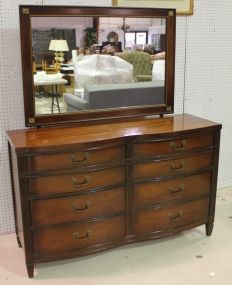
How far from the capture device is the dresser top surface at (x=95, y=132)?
2.10 m

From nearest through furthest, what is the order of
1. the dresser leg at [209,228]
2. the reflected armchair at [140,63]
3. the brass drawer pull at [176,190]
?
1. the brass drawer pull at [176,190]
2. the reflected armchair at [140,63]
3. the dresser leg at [209,228]

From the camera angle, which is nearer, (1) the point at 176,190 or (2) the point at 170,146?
(2) the point at 170,146

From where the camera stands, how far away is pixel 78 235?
225 centimetres

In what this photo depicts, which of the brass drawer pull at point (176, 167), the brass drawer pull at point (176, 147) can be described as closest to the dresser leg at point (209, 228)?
the brass drawer pull at point (176, 167)

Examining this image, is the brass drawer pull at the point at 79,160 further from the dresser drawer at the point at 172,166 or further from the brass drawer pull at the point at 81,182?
the dresser drawer at the point at 172,166

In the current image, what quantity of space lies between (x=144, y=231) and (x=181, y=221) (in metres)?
0.28

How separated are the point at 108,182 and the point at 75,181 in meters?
0.20

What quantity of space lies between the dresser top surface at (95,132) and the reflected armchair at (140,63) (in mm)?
299

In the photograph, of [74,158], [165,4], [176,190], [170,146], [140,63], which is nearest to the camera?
[74,158]

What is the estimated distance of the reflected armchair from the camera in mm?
2568

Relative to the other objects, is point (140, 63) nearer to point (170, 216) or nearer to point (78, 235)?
point (170, 216)

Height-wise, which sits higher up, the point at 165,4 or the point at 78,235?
the point at 165,4

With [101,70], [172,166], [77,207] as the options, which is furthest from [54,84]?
[172,166]

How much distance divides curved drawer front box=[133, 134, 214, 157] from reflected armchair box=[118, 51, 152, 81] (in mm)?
550
